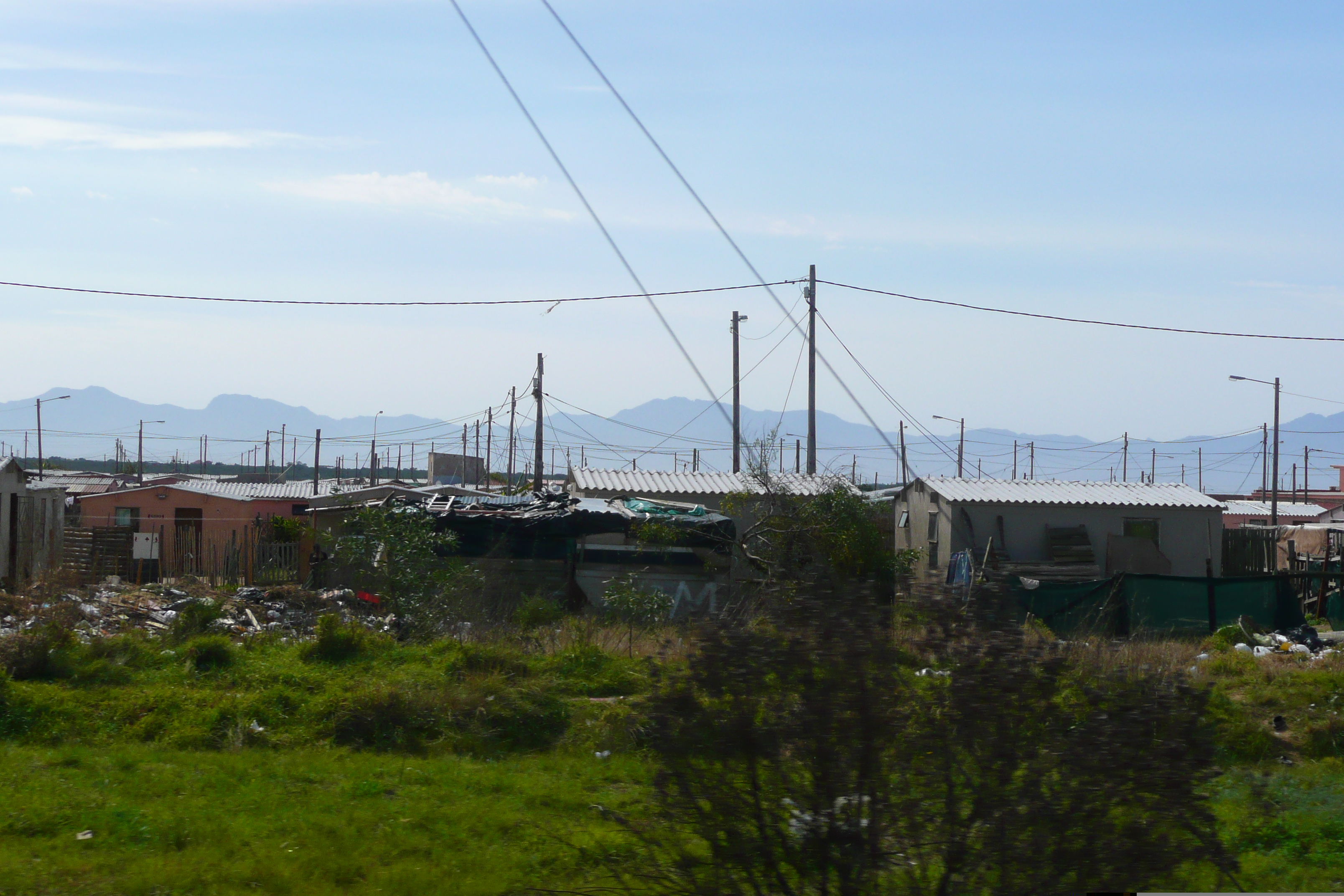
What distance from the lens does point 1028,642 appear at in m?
4.01

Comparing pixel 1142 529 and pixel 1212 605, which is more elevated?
pixel 1142 529

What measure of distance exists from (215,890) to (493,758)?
4177mm

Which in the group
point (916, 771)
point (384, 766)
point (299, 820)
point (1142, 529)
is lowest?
point (384, 766)

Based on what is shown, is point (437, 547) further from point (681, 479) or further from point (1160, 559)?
point (1160, 559)

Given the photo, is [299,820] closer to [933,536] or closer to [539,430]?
[933,536]

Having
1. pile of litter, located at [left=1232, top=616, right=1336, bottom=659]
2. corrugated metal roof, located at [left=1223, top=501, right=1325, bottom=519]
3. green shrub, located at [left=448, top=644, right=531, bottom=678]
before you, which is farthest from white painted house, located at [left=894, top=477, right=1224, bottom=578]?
corrugated metal roof, located at [left=1223, top=501, right=1325, bottom=519]

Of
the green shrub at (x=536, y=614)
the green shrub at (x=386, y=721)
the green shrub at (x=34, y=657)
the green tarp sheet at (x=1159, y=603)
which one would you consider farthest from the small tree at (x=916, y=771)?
the green tarp sheet at (x=1159, y=603)

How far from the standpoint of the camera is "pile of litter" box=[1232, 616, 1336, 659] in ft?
48.4

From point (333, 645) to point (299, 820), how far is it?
6.64 m

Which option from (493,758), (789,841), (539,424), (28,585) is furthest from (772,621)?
(539,424)

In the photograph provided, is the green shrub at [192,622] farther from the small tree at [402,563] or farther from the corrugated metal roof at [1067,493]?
the corrugated metal roof at [1067,493]

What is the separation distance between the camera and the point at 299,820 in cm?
698

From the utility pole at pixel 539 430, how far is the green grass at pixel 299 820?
2517 centimetres

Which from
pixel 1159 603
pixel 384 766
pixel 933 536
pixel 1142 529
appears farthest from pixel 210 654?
pixel 1142 529
